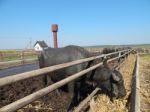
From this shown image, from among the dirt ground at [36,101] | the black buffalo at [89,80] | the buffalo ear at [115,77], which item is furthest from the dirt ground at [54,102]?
the buffalo ear at [115,77]

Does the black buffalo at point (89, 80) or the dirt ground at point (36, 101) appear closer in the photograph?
the dirt ground at point (36, 101)

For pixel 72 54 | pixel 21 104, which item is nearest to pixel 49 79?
pixel 72 54

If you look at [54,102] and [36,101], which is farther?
[54,102]

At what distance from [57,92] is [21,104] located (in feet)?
13.2

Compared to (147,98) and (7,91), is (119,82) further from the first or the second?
(7,91)

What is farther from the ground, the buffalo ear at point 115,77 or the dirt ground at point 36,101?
the buffalo ear at point 115,77

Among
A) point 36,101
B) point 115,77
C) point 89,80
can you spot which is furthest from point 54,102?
point 115,77

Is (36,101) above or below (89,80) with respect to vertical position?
below

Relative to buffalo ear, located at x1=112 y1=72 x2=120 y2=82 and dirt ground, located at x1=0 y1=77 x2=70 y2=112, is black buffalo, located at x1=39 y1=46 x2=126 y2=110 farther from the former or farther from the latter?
dirt ground, located at x1=0 y1=77 x2=70 y2=112

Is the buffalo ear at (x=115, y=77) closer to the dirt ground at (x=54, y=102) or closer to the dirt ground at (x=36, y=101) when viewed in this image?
the dirt ground at (x=54, y=102)

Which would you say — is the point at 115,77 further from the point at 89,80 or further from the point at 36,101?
the point at 36,101

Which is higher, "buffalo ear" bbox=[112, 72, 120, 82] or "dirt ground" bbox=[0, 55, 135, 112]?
"buffalo ear" bbox=[112, 72, 120, 82]

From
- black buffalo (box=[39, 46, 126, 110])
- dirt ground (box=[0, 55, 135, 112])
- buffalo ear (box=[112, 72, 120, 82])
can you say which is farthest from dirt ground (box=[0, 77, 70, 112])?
buffalo ear (box=[112, 72, 120, 82])

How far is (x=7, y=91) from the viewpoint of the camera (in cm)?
575
